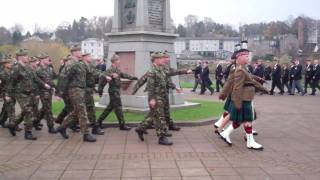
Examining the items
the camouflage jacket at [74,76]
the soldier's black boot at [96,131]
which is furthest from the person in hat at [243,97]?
the camouflage jacket at [74,76]

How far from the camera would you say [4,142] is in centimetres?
1012

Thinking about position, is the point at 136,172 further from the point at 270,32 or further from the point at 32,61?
the point at 270,32

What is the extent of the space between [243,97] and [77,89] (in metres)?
3.37

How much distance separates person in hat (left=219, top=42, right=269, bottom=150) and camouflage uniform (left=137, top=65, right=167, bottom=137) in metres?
1.25

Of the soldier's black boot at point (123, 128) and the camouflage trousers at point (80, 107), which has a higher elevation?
the camouflage trousers at point (80, 107)

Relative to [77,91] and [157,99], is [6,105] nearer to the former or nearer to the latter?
[77,91]

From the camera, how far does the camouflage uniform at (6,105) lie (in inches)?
443

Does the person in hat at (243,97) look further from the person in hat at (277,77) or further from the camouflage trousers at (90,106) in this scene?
the person in hat at (277,77)

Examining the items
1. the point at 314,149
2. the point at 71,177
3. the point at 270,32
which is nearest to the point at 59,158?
the point at 71,177

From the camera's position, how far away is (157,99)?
988cm

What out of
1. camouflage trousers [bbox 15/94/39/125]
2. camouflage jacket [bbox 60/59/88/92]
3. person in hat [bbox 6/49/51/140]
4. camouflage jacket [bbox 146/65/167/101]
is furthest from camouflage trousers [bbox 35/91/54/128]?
camouflage jacket [bbox 146/65/167/101]

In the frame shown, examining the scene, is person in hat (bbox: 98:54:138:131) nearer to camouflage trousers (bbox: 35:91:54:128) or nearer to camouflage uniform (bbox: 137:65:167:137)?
camouflage trousers (bbox: 35:91:54:128)

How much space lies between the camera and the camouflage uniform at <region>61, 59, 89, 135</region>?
10094mm

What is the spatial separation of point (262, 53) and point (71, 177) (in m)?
115
